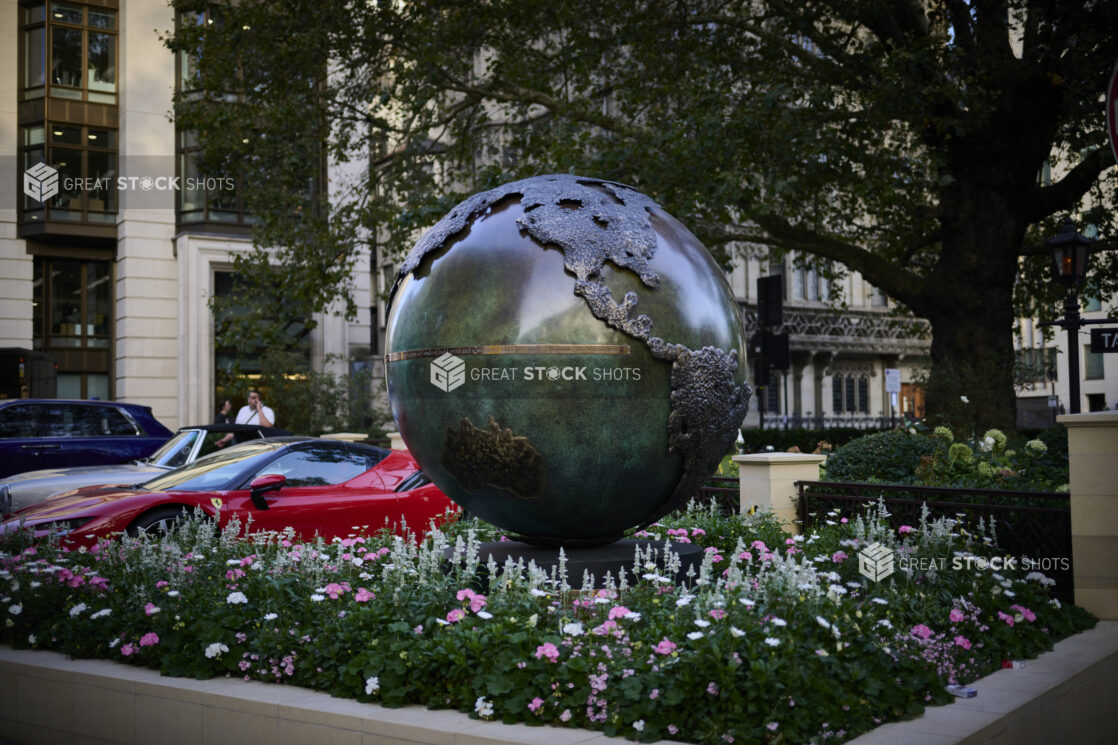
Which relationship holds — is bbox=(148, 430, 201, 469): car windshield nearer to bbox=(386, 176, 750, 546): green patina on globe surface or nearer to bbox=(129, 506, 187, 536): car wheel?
bbox=(129, 506, 187, 536): car wheel

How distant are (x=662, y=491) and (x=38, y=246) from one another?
32.7m

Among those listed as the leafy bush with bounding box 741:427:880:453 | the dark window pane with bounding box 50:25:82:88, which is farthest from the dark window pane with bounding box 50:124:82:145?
the leafy bush with bounding box 741:427:880:453

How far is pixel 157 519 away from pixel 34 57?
29149mm

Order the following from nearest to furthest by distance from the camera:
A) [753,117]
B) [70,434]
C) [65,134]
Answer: [753,117]
[70,434]
[65,134]

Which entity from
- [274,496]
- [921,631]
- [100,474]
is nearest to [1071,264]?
[921,631]

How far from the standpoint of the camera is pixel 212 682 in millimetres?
5668

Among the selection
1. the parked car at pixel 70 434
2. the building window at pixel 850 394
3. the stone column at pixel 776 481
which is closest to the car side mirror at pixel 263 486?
the stone column at pixel 776 481

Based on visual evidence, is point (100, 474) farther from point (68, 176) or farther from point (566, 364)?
point (68, 176)

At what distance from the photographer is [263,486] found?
10.2 meters

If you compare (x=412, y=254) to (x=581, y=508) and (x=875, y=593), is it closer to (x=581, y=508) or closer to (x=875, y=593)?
(x=581, y=508)

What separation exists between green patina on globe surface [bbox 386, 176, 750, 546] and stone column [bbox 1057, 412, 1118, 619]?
273cm

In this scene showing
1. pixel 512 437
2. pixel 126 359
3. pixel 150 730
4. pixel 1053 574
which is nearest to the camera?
pixel 150 730

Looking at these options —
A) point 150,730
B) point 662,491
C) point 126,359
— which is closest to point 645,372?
point 662,491

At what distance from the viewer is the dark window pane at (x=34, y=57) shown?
109ft
